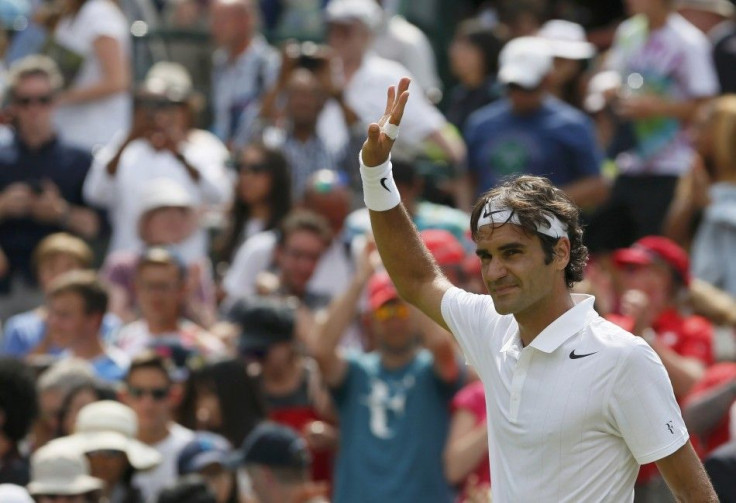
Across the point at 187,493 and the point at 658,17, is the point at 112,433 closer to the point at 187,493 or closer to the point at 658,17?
the point at 187,493

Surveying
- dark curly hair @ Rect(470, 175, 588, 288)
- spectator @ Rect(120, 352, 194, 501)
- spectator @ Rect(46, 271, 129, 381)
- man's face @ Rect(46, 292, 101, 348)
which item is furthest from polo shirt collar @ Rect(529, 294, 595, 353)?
man's face @ Rect(46, 292, 101, 348)

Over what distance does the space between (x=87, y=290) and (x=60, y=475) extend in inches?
82.8

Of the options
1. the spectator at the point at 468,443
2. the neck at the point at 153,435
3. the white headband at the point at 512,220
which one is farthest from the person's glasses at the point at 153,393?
the white headband at the point at 512,220

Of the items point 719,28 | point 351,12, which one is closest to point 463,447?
point 351,12

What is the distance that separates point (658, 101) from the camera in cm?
1070

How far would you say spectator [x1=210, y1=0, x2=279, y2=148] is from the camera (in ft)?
38.6

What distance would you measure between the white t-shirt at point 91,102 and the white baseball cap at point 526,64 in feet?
9.17

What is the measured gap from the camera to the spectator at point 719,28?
11.4 m

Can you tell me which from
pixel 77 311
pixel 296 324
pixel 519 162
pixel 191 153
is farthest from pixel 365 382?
pixel 191 153

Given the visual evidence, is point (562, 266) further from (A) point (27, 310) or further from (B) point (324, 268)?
(A) point (27, 310)

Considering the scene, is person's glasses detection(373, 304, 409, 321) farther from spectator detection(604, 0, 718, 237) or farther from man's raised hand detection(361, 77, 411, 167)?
spectator detection(604, 0, 718, 237)

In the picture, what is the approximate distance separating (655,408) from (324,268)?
5352 mm

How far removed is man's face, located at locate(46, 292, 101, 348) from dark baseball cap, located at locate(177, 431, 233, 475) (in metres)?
1.16

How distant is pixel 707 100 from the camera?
10711 mm
